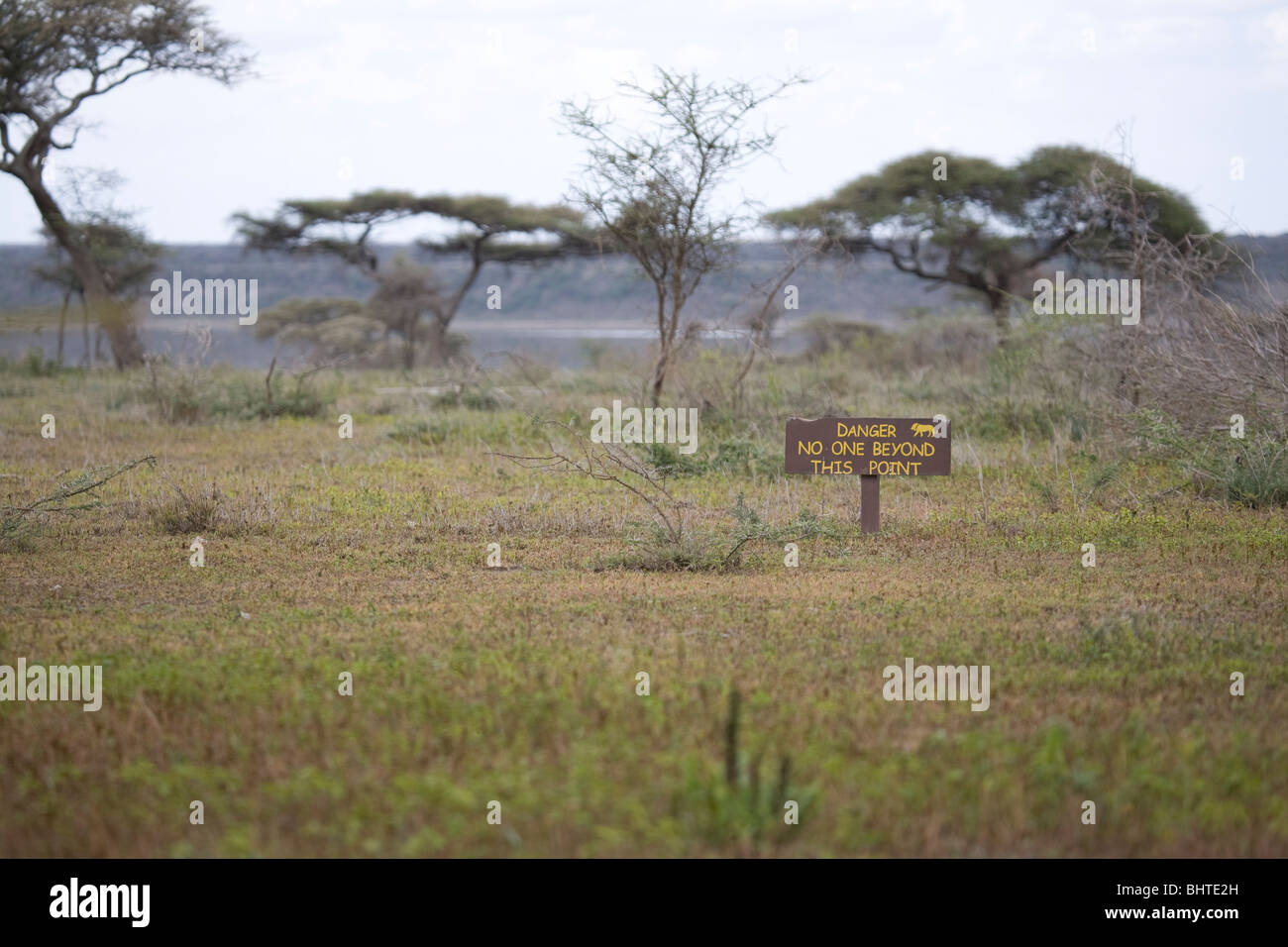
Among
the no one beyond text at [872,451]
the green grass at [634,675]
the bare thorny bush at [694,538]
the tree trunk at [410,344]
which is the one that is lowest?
the green grass at [634,675]

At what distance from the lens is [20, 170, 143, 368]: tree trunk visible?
2436cm

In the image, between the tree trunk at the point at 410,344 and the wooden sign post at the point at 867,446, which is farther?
the tree trunk at the point at 410,344

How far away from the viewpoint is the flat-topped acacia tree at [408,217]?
32781 mm

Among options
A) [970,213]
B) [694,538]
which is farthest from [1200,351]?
[970,213]

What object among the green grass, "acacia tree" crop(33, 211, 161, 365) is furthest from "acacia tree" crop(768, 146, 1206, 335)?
the green grass

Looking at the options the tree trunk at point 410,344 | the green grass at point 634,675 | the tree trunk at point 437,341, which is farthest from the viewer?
the tree trunk at point 437,341

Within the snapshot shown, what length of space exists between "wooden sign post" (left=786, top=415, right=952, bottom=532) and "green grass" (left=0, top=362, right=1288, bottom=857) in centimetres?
53

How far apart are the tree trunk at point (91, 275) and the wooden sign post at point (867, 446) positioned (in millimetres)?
19081

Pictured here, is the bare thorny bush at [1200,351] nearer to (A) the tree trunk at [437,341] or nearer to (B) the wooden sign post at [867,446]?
(B) the wooden sign post at [867,446]

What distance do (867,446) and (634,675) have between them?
Answer: 3793 millimetres

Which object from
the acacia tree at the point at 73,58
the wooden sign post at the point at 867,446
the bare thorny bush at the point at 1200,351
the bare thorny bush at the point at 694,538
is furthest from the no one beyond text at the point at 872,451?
the acacia tree at the point at 73,58

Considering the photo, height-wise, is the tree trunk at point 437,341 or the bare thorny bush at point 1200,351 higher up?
the tree trunk at point 437,341

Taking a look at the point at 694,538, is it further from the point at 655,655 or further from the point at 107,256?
the point at 107,256

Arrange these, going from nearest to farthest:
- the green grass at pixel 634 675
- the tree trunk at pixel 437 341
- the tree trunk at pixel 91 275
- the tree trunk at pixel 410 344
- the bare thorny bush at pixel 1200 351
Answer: the green grass at pixel 634 675 < the bare thorny bush at pixel 1200 351 < the tree trunk at pixel 91 275 < the tree trunk at pixel 410 344 < the tree trunk at pixel 437 341
